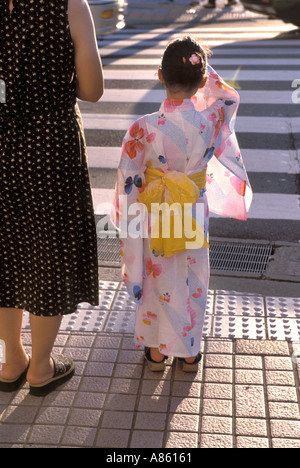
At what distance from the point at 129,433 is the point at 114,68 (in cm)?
725

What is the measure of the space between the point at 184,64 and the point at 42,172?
710mm

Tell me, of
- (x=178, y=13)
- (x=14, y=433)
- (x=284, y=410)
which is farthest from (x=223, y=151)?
(x=178, y=13)

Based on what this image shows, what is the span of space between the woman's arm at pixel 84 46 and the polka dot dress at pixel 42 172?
0.03 m

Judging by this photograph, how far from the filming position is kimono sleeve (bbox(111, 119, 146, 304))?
2705 mm


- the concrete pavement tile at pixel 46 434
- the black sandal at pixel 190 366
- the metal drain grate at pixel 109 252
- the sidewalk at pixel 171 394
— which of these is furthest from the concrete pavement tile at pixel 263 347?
the metal drain grate at pixel 109 252

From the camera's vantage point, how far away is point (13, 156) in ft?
8.31

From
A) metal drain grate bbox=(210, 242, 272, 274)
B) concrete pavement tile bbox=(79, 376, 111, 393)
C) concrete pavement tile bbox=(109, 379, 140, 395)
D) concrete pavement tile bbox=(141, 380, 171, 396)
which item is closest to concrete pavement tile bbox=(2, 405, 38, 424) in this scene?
concrete pavement tile bbox=(79, 376, 111, 393)

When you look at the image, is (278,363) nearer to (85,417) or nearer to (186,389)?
(186,389)

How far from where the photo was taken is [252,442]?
2531mm

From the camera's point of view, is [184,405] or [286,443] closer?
[286,443]

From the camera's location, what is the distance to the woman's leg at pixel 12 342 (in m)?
2.85

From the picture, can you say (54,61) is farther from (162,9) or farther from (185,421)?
(162,9)

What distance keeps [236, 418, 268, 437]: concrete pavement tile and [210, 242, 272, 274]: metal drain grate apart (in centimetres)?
144
